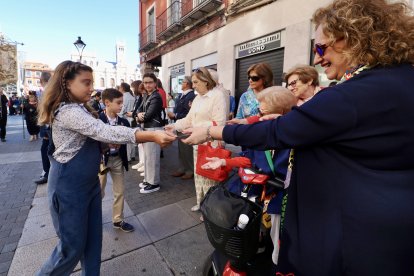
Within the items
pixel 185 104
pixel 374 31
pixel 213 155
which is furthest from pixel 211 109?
pixel 374 31

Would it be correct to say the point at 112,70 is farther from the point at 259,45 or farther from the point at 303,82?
the point at 303,82

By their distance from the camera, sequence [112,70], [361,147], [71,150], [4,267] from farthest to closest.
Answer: [112,70] → [4,267] → [71,150] → [361,147]

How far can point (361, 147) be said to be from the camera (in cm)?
92

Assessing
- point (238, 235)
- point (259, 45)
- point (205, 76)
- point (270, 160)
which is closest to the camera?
point (238, 235)

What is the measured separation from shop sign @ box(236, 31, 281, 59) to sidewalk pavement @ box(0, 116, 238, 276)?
4960 mm

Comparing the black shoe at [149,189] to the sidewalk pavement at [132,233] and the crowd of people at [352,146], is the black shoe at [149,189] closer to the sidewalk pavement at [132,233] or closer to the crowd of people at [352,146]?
the sidewalk pavement at [132,233]

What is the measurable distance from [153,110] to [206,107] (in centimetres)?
144

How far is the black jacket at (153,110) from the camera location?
14.1 feet

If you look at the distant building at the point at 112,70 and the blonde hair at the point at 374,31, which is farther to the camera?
the distant building at the point at 112,70

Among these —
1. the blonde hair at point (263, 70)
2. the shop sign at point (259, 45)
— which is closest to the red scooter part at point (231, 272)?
the blonde hair at point (263, 70)

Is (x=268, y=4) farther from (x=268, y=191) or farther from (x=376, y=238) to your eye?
(x=376, y=238)

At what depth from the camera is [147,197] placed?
4.23 metres

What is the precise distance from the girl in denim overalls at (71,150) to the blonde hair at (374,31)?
1336 millimetres

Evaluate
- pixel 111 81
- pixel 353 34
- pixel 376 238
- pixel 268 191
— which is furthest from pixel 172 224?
pixel 111 81
